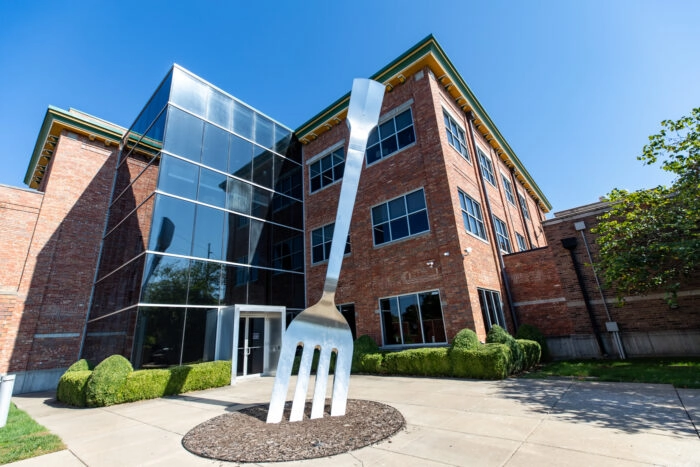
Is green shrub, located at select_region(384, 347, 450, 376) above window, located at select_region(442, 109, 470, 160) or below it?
below

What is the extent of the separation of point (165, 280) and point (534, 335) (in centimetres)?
1357

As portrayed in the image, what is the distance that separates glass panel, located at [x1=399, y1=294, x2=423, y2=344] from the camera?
11289mm

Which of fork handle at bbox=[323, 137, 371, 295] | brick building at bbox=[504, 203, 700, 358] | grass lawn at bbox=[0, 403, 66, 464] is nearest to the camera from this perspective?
grass lawn at bbox=[0, 403, 66, 464]

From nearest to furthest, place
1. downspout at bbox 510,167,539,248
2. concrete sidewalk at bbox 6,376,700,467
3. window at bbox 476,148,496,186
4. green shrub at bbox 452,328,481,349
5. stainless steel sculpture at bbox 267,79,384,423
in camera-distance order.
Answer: concrete sidewalk at bbox 6,376,700,467
stainless steel sculpture at bbox 267,79,384,423
green shrub at bbox 452,328,481,349
window at bbox 476,148,496,186
downspout at bbox 510,167,539,248

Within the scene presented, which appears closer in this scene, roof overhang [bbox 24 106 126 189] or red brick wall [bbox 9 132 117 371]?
red brick wall [bbox 9 132 117 371]

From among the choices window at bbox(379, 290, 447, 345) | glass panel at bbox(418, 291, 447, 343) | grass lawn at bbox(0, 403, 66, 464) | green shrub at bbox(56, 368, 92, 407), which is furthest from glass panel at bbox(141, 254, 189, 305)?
glass panel at bbox(418, 291, 447, 343)

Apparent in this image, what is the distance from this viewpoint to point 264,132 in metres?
16.7

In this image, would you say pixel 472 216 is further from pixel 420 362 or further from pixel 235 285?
pixel 235 285

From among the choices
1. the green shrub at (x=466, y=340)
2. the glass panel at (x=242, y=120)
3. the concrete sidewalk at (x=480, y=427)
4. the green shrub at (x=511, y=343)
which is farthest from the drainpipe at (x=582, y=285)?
the glass panel at (x=242, y=120)

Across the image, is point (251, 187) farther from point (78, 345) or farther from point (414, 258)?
point (78, 345)

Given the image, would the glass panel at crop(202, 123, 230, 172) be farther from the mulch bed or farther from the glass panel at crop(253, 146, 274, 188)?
the mulch bed

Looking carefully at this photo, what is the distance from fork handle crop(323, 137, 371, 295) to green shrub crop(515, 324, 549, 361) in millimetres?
9535

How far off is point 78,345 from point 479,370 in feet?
52.5

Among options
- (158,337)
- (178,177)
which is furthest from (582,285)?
(178,177)
